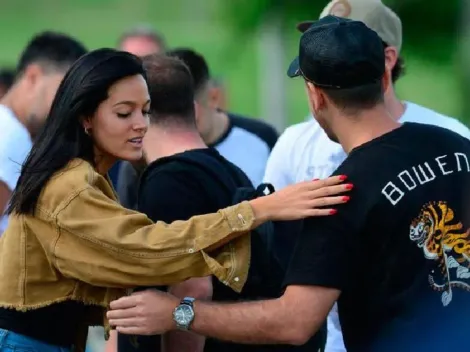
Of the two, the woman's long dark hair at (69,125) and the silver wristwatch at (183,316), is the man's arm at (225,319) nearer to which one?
the silver wristwatch at (183,316)

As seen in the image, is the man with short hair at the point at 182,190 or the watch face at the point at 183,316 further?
the man with short hair at the point at 182,190

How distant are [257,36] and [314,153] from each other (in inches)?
266

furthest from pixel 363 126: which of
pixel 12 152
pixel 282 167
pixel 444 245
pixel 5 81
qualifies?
pixel 5 81

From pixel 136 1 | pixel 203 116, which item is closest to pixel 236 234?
pixel 203 116

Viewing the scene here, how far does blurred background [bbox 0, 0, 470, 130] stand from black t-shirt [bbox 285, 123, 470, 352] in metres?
0.64

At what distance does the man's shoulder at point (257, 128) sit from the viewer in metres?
6.84

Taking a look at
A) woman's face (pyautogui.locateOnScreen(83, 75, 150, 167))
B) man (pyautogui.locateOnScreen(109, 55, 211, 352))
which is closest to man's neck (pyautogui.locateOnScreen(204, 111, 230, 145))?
man (pyautogui.locateOnScreen(109, 55, 211, 352))

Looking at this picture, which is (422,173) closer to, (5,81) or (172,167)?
(172,167)

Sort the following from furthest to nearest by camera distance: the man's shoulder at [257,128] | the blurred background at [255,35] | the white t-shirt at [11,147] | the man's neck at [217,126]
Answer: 1. the blurred background at [255,35]
2. the man's shoulder at [257,128]
3. the man's neck at [217,126]
4. the white t-shirt at [11,147]

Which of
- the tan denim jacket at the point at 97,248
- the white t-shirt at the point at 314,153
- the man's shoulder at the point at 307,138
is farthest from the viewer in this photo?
the man's shoulder at the point at 307,138

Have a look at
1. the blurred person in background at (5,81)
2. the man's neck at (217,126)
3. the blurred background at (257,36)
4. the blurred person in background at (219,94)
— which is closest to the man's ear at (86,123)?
the blurred background at (257,36)

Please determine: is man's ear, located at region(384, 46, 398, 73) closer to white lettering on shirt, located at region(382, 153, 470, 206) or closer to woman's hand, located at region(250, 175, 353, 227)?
white lettering on shirt, located at region(382, 153, 470, 206)

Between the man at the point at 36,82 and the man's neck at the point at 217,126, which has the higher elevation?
the man at the point at 36,82

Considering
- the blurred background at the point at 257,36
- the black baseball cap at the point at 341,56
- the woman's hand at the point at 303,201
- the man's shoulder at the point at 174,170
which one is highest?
the black baseball cap at the point at 341,56
